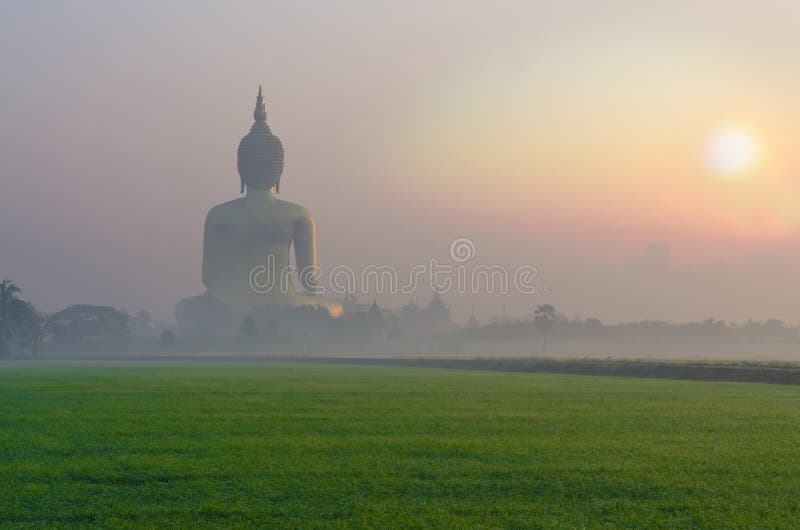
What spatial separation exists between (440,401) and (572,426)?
7188 millimetres

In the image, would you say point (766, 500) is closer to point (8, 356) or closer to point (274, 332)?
point (8, 356)

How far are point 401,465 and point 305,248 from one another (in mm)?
107529

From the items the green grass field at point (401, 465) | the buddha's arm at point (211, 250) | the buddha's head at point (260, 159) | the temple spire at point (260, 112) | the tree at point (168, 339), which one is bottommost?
the green grass field at point (401, 465)

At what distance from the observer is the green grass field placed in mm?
9344

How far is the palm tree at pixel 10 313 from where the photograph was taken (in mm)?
88062

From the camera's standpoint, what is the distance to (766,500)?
9.83 metres

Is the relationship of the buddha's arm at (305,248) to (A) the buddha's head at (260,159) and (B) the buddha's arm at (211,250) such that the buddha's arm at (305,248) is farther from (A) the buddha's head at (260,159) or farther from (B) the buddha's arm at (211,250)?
(B) the buddha's arm at (211,250)

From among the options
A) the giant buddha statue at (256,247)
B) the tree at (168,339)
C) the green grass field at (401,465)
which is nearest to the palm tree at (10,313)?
the tree at (168,339)

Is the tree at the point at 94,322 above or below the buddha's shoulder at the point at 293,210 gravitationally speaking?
below

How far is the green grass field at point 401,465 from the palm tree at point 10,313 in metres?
72.4

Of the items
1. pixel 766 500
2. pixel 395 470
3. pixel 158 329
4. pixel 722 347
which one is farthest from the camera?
pixel 158 329

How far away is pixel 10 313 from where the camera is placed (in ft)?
290

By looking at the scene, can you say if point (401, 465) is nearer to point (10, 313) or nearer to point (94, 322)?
point (10, 313)

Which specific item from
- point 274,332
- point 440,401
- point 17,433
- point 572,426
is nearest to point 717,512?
point 572,426
